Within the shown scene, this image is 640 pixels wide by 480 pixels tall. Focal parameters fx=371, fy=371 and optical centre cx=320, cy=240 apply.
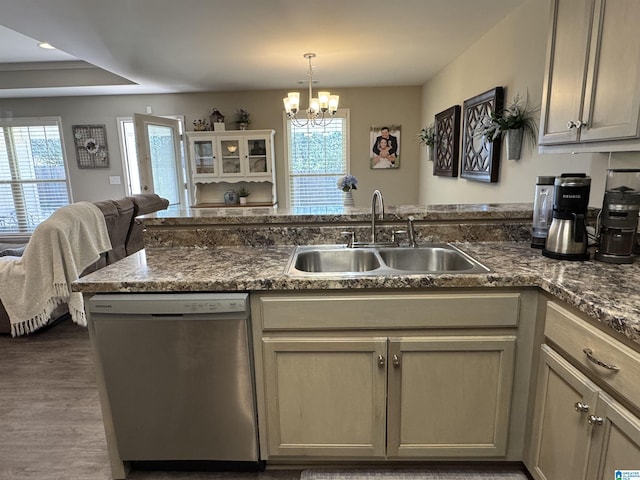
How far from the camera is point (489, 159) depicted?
2.97 metres

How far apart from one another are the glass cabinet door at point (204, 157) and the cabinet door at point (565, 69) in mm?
4461

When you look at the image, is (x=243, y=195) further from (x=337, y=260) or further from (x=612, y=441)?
(x=612, y=441)

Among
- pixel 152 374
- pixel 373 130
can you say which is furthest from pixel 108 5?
pixel 373 130

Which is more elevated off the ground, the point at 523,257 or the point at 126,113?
the point at 126,113

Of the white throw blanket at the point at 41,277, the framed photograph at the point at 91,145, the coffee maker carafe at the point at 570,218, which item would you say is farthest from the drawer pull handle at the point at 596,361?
the framed photograph at the point at 91,145

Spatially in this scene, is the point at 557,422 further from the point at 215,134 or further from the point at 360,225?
the point at 215,134

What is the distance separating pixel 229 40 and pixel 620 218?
3075 millimetres

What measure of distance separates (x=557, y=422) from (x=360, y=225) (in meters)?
1.14

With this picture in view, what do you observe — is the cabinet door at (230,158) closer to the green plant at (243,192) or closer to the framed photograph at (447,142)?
the green plant at (243,192)

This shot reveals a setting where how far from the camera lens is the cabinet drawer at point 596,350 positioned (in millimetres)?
958

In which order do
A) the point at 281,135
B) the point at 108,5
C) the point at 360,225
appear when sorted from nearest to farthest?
1. the point at 360,225
2. the point at 108,5
3. the point at 281,135

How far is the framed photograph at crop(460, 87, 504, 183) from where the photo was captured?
9.41 feet

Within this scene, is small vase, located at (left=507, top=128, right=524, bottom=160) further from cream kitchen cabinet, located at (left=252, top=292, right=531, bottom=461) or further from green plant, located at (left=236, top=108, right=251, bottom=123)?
green plant, located at (left=236, top=108, right=251, bottom=123)

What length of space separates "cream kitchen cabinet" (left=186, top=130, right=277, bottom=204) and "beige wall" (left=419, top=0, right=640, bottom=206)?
8.49ft
